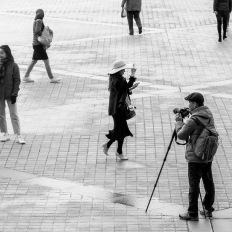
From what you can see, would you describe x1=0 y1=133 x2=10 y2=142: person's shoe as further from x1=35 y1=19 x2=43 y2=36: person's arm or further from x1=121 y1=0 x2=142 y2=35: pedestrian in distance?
x1=121 y1=0 x2=142 y2=35: pedestrian in distance

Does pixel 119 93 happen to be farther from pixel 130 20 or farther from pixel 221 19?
pixel 130 20

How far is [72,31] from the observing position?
944 inches

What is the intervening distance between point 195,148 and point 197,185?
0.54 metres

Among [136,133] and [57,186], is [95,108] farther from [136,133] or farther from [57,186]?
[57,186]

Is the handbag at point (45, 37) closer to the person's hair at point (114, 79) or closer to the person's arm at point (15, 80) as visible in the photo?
the person's arm at point (15, 80)

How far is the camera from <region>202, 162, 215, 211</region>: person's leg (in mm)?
10359

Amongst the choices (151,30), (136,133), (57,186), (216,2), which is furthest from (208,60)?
(57,186)

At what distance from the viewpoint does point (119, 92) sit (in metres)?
12.5

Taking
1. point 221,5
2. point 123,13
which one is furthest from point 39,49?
point 123,13

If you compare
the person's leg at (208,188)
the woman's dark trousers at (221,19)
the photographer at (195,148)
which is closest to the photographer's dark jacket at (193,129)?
the photographer at (195,148)

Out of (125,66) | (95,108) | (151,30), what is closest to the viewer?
(125,66)

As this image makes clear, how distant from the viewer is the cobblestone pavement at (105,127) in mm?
10648

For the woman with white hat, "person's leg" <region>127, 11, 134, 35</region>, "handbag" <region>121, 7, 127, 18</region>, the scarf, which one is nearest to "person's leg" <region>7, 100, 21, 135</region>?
the scarf

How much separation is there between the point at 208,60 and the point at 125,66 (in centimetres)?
780
